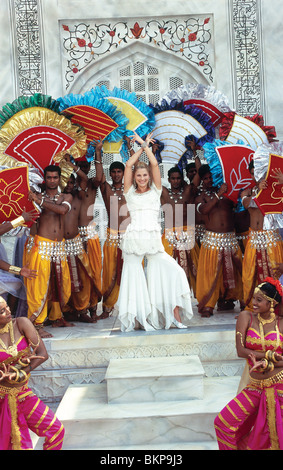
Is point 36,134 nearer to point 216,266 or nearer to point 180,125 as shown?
point 180,125

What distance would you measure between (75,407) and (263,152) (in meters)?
2.75

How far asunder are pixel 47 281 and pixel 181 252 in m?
1.50

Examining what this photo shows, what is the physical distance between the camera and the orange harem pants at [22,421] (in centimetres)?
367

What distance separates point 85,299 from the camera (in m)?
6.19

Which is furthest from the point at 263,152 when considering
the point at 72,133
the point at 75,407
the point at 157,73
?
the point at 157,73

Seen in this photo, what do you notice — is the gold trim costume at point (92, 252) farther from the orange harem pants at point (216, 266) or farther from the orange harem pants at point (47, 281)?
the orange harem pants at point (216, 266)

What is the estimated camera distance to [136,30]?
938 cm

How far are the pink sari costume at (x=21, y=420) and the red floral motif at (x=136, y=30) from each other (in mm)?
6844

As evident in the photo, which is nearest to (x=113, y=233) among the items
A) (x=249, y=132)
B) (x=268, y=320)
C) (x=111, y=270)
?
(x=111, y=270)

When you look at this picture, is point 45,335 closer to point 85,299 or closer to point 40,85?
point 85,299

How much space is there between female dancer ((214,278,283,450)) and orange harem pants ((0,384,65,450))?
1.02 meters

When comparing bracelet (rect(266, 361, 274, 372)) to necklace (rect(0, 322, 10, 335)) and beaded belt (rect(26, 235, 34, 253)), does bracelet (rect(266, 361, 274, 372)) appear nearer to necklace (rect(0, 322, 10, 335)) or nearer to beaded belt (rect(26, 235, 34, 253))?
necklace (rect(0, 322, 10, 335))

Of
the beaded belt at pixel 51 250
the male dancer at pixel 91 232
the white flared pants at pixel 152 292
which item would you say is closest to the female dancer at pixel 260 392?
the white flared pants at pixel 152 292

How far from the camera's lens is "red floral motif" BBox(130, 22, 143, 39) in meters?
9.38
